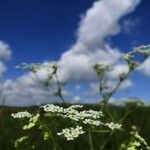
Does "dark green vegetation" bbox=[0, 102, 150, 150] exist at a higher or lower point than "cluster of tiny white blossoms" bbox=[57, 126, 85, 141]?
higher

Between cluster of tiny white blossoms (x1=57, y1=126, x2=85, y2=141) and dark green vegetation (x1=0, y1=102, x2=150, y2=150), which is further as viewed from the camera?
dark green vegetation (x1=0, y1=102, x2=150, y2=150)

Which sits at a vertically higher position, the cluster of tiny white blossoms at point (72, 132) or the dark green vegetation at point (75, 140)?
the dark green vegetation at point (75, 140)

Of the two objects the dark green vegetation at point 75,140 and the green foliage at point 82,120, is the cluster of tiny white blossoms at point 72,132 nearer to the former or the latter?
the green foliage at point 82,120

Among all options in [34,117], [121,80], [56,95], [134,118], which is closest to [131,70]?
[121,80]

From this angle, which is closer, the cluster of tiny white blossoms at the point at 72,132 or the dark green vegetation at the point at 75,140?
the cluster of tiny white blossoms at the point at 72,132

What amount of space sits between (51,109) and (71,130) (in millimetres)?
387

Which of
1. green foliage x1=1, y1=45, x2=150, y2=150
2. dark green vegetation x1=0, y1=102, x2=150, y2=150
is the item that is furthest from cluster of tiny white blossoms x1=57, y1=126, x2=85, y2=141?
dark green vegetation x1=0, y1=102, x2=150, y2=150

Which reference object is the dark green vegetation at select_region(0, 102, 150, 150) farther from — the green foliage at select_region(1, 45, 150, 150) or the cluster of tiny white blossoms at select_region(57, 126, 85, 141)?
the cluster of tiny white blossoms at select_region(57, 126, 85, 141)

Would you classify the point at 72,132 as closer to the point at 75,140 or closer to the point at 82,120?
the point at 82,120

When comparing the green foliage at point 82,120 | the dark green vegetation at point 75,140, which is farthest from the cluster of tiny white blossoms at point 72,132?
the dark green vegetation at point 75,140

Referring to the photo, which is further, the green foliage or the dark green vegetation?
the dark green vegetation

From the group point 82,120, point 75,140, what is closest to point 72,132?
point 82,120

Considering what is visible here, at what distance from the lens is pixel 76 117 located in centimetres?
500

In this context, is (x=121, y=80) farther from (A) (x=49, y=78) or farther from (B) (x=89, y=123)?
(B) (x=89, y=123)
